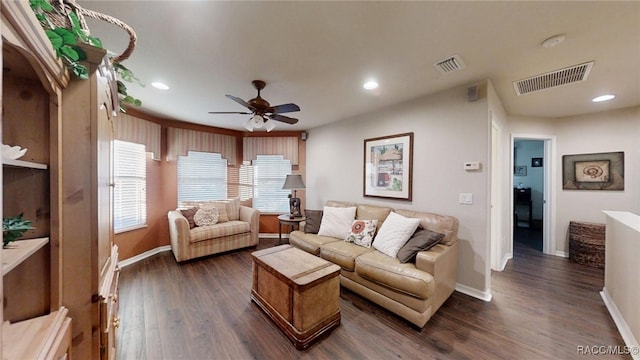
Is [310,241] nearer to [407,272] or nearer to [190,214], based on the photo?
[407,272]

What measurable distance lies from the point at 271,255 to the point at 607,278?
360 centimetres

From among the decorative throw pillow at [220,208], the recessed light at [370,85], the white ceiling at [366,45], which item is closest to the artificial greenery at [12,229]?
the white ceiling at [366,45]

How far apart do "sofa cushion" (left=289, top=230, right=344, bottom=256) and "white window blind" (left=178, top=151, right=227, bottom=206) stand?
2235 millimetres

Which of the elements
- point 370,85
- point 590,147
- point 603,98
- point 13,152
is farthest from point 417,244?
point 590,147

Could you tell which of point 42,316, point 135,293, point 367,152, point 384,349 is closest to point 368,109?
point 367,152

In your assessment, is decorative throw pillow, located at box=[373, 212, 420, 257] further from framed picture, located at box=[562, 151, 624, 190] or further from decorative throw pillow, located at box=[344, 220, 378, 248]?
framed picture, located at box=[562, 151, 624, 190]

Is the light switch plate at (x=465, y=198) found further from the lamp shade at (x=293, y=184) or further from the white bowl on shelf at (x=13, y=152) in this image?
the white bowl on shelf at (x=13, y=152)

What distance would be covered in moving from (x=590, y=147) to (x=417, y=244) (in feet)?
12.0

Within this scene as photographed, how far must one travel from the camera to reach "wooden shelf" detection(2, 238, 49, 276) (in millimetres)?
661

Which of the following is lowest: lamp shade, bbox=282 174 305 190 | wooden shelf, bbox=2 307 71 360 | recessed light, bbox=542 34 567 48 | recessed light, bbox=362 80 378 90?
wooden shelf, bbox=2 307 71 360

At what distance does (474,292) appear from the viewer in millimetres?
2547

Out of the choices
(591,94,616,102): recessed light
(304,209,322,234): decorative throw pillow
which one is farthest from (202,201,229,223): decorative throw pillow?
(591,94,616,102): recessed light

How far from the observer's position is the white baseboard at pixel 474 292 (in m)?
2.47

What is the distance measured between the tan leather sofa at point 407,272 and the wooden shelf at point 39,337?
2.10m
